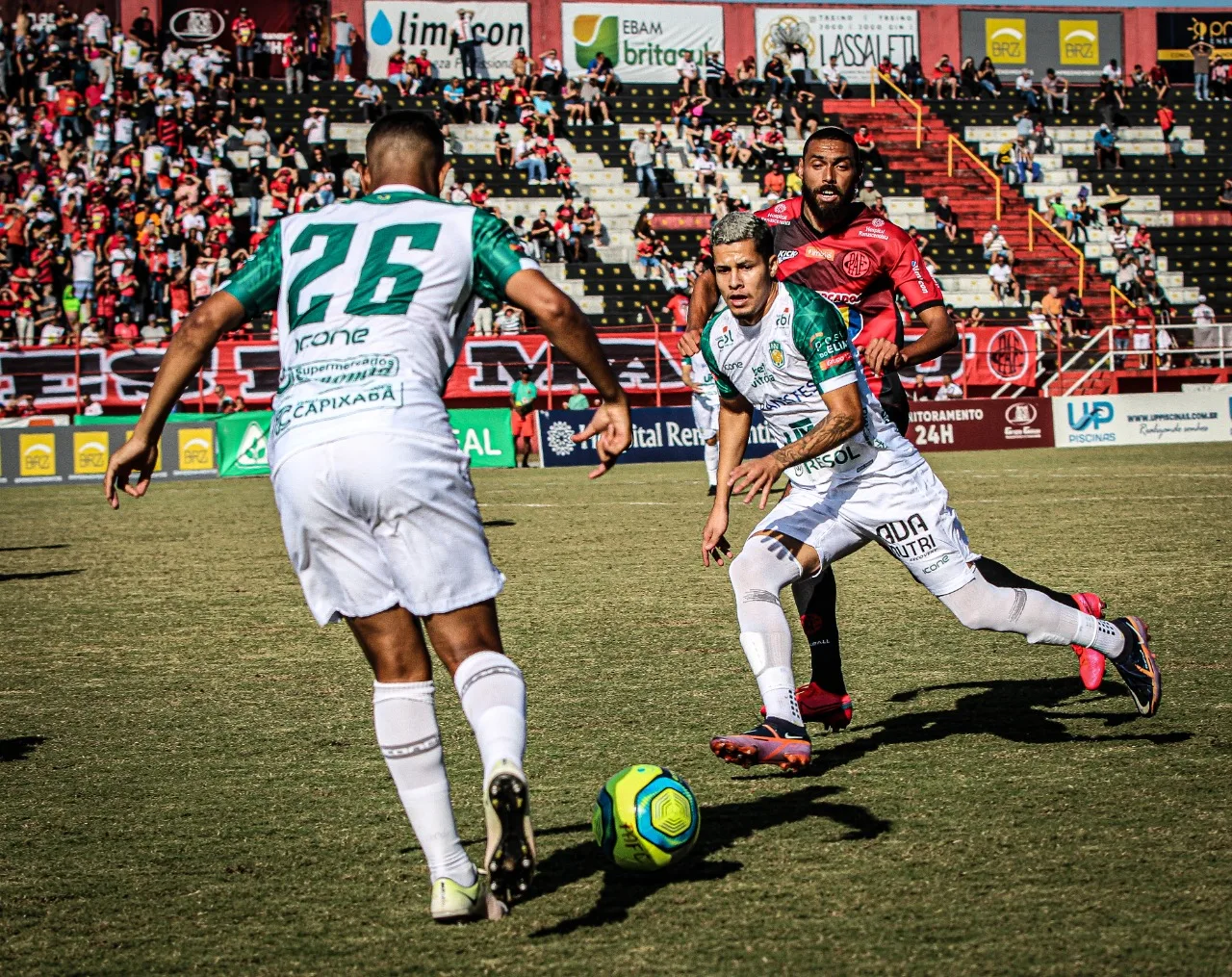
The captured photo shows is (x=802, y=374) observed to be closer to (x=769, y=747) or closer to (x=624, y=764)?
(x=769, y=747)

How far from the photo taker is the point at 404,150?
4.02m

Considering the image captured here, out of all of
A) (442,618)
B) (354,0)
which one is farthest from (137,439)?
(354,0)

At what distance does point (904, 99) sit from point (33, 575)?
122ft

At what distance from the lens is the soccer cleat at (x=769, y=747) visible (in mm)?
4887

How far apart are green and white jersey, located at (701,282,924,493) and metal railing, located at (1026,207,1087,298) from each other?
34.4m

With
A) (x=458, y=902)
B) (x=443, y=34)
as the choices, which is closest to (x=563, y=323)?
(x=458, y=902)

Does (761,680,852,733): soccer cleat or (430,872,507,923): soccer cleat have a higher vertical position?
(430,872,507,923): soccer cleat

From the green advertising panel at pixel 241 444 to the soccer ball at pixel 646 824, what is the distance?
22784mm

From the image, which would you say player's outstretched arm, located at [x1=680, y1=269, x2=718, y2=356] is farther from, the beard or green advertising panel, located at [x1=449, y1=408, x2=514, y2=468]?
green advertising panel, located at [x1=449, y1=408, x2=514, y2=468]

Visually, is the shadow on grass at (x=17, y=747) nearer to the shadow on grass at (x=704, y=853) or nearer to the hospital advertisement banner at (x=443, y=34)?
the shadow on grass at (x=704, y=853)

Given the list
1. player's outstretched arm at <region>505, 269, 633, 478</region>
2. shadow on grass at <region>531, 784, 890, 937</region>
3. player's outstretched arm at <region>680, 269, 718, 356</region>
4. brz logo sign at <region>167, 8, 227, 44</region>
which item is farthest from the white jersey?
brz logo sign at <region>167, 8, 227, 44</region>

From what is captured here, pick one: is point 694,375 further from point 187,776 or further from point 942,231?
point 942,231

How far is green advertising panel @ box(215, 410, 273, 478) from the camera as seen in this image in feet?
86.0

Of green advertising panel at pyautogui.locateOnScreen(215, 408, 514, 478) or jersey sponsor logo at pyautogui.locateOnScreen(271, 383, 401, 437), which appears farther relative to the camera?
green advertising panel at pyautogui.locateOnScreen(215, 408, 514, 478)
